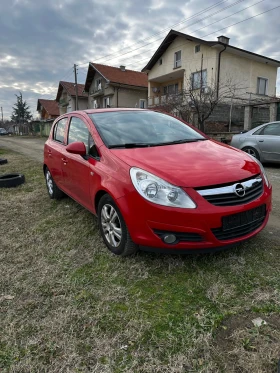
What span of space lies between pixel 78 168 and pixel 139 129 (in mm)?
939

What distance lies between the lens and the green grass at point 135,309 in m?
1.76

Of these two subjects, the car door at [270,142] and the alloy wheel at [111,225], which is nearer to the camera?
the alloy wheel at [111,225]

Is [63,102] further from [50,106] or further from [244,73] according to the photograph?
[244,73]

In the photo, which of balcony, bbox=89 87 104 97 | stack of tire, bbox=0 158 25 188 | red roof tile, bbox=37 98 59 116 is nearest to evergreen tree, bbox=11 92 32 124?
red roof tile, bbox=37 98 59 116

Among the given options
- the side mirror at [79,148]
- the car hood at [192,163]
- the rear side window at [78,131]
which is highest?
the rear side window at [78,131]

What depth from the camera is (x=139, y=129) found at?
141 inches

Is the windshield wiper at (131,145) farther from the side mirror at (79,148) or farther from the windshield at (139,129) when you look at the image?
the side mirror at (79,148)

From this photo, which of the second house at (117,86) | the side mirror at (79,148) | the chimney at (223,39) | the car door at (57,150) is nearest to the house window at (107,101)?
the second house at (117,86)

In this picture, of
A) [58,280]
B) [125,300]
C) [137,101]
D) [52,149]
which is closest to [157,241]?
[125,300]

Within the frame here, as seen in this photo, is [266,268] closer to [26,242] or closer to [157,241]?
[157,241]

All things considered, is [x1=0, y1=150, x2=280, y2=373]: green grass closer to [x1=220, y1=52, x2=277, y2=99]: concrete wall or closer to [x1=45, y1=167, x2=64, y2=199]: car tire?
[x1=45, y1=167, x2=64, y2=199]: car tire

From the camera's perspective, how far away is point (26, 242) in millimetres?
3473

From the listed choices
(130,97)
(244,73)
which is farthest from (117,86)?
(244,73)

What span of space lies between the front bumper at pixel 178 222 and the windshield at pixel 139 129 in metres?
0.96
